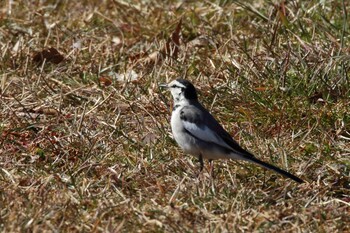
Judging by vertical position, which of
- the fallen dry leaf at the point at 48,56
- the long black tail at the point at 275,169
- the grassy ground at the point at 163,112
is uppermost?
the long black tail at the point at 275,169

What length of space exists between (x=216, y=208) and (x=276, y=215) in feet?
1.08

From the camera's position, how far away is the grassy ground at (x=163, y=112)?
5422 mm

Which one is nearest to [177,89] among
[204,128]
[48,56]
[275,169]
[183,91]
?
[183,91]

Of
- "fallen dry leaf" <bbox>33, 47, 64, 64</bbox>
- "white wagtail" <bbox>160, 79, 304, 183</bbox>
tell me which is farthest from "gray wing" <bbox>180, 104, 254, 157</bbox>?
"fallen dry leaf" <bbox>33, 47, 64, 64</bbox>

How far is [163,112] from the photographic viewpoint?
712cm

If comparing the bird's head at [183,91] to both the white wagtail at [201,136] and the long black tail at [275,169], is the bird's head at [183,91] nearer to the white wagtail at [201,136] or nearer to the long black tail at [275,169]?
the white wagtail at [201,136]

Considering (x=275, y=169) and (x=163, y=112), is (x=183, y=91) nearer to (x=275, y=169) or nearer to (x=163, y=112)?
(x=163, y=112)

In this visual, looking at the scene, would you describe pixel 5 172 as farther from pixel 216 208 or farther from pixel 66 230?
pixel 216 208

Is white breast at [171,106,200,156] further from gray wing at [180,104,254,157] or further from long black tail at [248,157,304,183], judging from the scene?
long black tail at [248,157,304,183]

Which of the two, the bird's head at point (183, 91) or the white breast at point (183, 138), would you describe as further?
the bird's head at point (183, 91)

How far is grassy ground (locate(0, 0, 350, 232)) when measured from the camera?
5422 mm

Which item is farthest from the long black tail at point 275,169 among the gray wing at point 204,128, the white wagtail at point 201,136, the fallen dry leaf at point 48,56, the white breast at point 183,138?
the fallen dry leaf at point 48,56

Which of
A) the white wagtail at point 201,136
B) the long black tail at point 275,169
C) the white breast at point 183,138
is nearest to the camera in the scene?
the long black tail at point 275,169

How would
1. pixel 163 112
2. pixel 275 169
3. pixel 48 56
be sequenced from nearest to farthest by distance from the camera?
1. pixel 275 169
2. pixel 163 112
3. pixel 48 56
